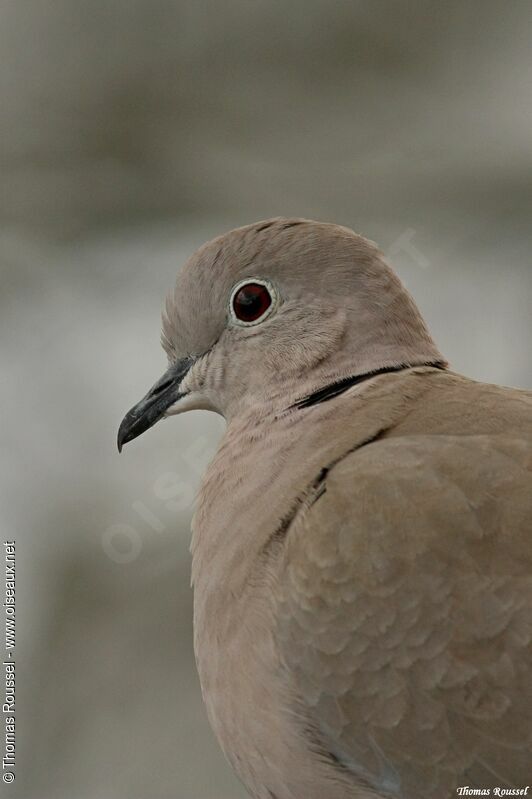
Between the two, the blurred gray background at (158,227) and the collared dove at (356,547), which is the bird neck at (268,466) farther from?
the blurred gray background at (158,227)

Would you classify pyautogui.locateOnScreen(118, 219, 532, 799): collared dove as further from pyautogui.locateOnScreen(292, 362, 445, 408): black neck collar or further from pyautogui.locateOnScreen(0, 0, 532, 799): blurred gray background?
pyautogui.locateOnScreen(0, 0, 532, 799): blurred gray background

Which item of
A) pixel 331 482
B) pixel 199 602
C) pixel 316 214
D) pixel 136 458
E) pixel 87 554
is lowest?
pixel 87 554

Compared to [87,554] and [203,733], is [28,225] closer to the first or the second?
[87,554]

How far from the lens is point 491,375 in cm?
283

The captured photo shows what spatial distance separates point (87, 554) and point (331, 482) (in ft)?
5.86

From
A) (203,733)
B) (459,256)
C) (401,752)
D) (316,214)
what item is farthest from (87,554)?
(401,752)

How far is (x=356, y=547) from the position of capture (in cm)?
94

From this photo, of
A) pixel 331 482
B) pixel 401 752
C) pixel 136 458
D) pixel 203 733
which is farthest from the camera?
pixel 136 458

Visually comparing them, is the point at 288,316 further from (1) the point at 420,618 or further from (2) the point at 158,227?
(2) the point at 158,227

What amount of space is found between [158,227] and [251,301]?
1.74 metres

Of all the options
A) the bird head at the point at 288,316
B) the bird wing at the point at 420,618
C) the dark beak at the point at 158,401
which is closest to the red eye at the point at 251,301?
the bird head at the point at 288,316

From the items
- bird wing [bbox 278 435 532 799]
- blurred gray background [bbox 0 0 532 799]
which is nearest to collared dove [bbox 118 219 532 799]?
bird wing [bbox 278 435 532 799]

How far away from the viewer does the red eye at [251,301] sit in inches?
49.6

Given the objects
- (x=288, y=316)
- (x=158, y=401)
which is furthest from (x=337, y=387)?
(x=158, y=401)
